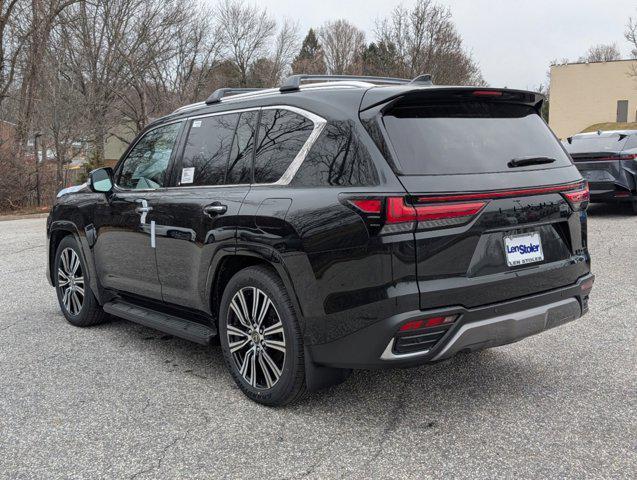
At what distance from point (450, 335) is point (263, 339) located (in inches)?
43.0

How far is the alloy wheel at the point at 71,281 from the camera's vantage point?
5.50 meters

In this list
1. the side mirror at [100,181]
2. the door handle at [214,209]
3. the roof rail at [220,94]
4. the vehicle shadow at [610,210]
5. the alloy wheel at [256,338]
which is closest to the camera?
the alloy wheel at [256,338]

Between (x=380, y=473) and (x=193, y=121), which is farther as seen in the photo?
(x=193, y=121)

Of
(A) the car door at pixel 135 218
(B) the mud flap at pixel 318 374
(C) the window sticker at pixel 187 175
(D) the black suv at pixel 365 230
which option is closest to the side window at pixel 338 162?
(D) the black suv at pixel 365 230

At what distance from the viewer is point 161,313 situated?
4555mm

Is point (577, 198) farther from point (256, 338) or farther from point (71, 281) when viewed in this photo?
point (71, 281)

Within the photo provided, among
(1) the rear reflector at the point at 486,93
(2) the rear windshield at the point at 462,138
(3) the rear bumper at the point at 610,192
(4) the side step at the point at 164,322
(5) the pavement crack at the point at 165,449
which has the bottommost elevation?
(5) the pavement crack at the point at 165,449

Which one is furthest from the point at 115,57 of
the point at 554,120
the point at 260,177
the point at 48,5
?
the point at 554,120

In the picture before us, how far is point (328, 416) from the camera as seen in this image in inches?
137

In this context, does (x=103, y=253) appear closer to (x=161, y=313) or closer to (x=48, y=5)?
(x=161, y=313)

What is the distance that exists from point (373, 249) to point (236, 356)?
4.29ft

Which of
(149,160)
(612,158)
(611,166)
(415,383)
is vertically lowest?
(415,383)

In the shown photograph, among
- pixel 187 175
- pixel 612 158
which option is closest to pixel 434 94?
pixel 187 175

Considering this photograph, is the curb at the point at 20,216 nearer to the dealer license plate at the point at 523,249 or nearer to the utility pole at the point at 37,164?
the utility pole at the point at 37,164
